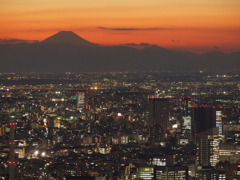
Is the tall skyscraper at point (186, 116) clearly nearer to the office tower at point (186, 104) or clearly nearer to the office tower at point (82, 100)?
the office tower at point (186, 104)

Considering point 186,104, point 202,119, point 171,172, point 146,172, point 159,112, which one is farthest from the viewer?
point 186,104

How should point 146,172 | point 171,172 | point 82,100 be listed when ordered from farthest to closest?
1. point 82,100
2. point 146,172
3. point 171,172

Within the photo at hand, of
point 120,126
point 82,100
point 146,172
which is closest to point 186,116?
point 120,126

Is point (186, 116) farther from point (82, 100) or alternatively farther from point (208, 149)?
point (82, 100)

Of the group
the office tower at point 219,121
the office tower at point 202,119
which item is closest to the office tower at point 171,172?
the office tower at point 202,119

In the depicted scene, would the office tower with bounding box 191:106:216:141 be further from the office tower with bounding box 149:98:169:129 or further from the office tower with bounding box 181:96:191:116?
the office tower with bounding box 149:98:169:129

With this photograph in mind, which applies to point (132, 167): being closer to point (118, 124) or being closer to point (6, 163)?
point (6, 163)

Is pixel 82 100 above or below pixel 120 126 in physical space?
above

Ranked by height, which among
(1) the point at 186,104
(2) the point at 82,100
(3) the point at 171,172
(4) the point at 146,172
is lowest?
(4) the point at 146,172
